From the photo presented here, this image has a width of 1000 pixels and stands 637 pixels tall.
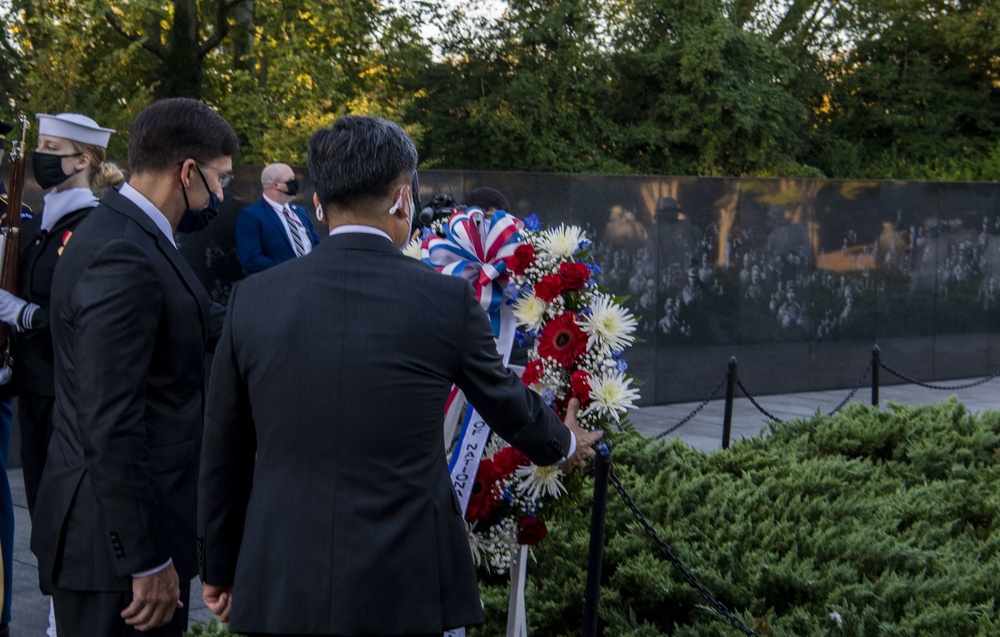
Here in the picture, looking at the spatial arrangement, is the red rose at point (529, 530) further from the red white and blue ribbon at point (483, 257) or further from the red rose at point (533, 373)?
the red rose at point (533, 373)

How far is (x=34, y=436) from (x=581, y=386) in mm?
1779

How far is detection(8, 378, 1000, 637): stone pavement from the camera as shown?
517cm

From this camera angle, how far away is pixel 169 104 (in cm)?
295

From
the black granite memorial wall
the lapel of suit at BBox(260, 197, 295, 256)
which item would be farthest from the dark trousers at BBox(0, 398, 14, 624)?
the black granite memorial wall

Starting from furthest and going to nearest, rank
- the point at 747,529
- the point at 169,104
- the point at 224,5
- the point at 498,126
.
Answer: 1. the point at 498,126
2. the point at 224,5
3. the point at 747,529
4. the point at 169,104

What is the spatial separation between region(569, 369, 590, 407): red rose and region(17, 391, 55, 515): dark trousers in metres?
1.70

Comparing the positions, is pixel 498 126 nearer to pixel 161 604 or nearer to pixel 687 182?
pixel 687 182

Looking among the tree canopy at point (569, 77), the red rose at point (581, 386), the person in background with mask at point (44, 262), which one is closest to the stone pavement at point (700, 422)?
the person in background with mask at point (44, 262)

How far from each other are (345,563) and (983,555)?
4.17 m

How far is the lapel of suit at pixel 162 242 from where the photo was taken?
287 centimetres

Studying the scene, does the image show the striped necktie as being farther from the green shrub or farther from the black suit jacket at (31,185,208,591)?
the black suit jacket at (31,185,208,591)

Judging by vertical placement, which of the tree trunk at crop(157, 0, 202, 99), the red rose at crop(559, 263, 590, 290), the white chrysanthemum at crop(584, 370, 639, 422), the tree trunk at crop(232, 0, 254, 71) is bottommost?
the white chrysanthemum at crop(584, 370, 639, 422)

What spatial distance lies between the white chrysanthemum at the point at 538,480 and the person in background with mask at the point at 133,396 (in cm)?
124

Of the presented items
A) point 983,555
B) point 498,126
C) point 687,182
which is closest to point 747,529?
point 983,555
